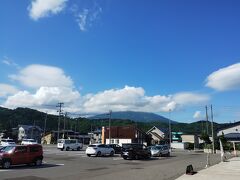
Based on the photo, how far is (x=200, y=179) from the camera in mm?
17609

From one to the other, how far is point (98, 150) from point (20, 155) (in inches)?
693

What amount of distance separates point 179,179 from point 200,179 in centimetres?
112

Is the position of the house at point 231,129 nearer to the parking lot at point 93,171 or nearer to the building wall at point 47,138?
the parking lot at point 93,171

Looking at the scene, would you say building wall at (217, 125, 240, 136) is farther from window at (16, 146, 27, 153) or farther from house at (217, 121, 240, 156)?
window at (16, 146, 27, 153)

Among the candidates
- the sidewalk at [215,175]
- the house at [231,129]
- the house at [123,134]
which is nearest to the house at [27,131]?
the house at [123,134]

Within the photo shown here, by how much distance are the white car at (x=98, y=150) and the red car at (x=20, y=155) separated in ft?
48.5

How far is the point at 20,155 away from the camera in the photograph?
2409 cm

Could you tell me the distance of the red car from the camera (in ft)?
74.2

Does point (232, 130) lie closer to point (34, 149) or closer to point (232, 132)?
point (232, 132)

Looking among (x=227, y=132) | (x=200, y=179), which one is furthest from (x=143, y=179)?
(x=227, y=132)

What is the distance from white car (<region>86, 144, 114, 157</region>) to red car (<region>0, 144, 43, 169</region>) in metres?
14.8

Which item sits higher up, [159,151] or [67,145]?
[67,145]

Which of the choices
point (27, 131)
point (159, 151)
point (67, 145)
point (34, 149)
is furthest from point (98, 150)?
point (27, 131)

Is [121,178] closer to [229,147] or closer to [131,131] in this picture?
[229,147]
